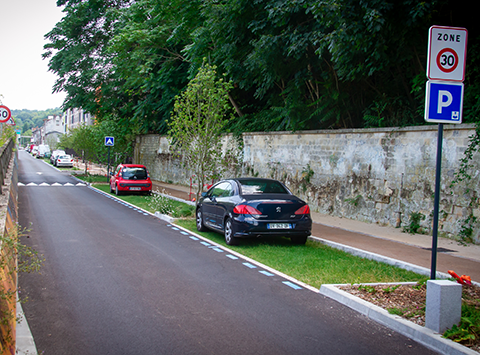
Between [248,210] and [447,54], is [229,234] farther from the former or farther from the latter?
[447,54]

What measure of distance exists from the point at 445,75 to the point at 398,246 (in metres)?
5.72

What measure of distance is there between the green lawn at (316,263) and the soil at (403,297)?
48cm

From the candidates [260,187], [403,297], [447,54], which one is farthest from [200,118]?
[447,54]

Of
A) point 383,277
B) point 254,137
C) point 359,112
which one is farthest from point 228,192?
point 254,137

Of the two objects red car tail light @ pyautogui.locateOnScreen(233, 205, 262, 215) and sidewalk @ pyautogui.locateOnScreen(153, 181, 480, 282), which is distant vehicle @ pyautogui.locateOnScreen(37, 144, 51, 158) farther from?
red car tail light @ pyautogui.locateOnScreen(233, 205, 262, 215)

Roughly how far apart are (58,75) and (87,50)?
109 inches

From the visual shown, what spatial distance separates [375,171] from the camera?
13594mm

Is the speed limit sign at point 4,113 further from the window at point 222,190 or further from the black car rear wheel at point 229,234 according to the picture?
the black car rear wheel at point 229,234

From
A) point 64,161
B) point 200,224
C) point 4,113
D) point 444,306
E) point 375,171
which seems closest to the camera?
point 444,306

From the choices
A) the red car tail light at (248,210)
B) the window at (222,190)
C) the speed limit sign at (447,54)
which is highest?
the speed limit sign at (447,54)

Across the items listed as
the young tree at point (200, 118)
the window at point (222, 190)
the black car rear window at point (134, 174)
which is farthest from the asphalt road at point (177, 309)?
the black car rear window at point (134, 174)

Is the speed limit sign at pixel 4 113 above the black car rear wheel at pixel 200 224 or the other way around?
above

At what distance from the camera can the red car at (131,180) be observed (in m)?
23.6

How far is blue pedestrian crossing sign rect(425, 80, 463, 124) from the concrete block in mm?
1836
